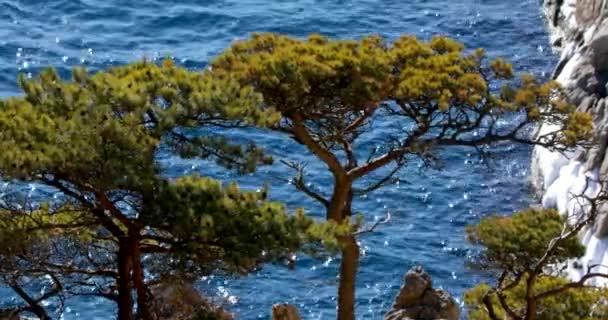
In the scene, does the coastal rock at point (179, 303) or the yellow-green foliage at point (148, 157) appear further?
the coastal rock at point (179, 303)

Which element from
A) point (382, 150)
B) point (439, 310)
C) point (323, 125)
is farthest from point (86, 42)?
point (323, 125)

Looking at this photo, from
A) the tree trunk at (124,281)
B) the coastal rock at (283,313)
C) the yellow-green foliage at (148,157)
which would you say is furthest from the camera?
the coastal rock at (283,313)

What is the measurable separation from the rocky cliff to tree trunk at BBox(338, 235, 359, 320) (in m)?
13.9

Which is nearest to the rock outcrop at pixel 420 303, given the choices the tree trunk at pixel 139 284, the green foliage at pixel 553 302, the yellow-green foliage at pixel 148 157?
the green foliage at pixel 553 302

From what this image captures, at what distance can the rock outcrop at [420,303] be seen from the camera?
2606cm

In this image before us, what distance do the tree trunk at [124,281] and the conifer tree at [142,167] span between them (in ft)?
Result: 0.08

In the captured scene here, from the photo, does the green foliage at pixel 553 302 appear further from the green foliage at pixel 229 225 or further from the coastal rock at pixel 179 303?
the green foliage at pixel 229 225

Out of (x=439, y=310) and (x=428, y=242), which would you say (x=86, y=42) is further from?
(x=439, y=310)

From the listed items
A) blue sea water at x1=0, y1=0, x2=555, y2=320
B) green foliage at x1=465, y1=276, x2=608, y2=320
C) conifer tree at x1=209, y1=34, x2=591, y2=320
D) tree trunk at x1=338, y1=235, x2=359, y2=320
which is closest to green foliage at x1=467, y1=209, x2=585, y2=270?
green foliage at x1=465, y1=276, x2=608, y2=320

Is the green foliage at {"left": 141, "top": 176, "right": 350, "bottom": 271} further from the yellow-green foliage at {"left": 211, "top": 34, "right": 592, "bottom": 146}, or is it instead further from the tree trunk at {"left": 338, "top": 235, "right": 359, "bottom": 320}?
the tree trunk at {"left": 338, "top": 235, "right": 359, "bottom": 320}

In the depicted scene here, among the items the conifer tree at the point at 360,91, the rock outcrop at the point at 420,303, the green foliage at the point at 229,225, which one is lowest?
the rock outcrop at the point at 420,303

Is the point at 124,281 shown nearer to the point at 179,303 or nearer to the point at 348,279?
the point at 179,303

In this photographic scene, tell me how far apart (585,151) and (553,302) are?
734 inches

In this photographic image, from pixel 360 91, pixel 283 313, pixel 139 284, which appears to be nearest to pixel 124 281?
pixel 139 284
